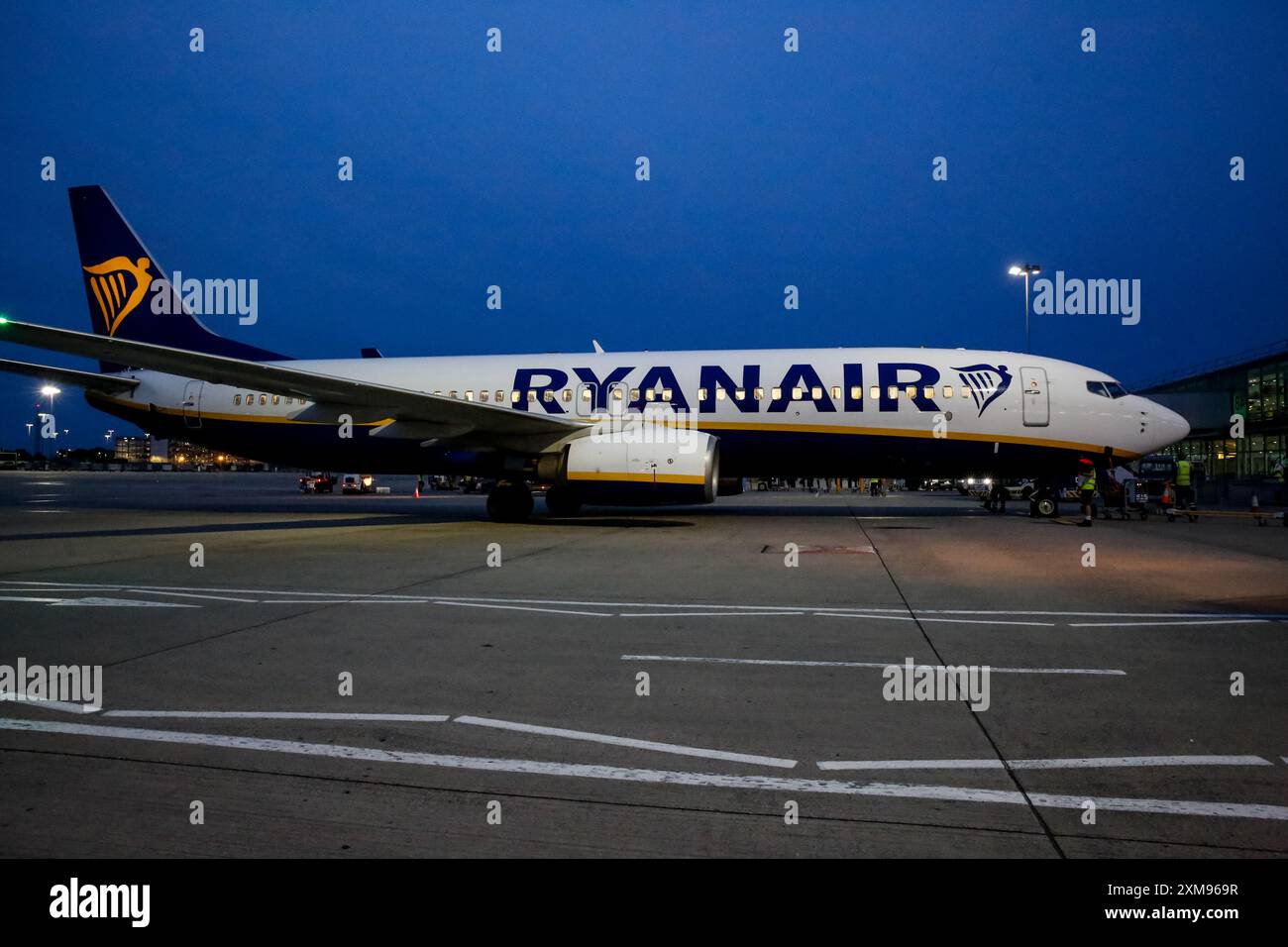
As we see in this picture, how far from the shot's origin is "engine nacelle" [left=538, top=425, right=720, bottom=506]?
50.4ft

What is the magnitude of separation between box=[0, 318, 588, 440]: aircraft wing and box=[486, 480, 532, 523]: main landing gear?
157cm

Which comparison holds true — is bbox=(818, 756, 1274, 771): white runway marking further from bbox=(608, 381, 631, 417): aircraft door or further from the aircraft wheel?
the aircraft wheel

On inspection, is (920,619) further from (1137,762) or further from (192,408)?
(192,408)

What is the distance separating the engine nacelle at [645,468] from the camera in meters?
15.4

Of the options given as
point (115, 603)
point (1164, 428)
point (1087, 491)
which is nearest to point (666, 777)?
point (115, 603)

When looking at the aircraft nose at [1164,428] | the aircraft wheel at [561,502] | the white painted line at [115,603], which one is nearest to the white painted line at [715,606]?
the white painted line at [115,603]

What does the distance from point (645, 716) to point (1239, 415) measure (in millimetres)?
62992

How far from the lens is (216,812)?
10.1 ft

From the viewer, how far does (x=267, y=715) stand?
4.34 metres

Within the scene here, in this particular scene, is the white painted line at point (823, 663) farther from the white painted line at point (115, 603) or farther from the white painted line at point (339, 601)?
the white painted line at point (115, 603)

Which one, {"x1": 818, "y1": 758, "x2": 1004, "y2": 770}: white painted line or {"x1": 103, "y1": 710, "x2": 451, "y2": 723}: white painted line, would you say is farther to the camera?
{"x1": 103, "y1": 710, "x2": 451, "y2": 723}: white painted line

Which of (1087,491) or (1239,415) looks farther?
(1239,415)

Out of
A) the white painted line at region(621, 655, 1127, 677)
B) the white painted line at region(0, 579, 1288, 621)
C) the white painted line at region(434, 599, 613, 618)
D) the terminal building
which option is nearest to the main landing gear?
the white painted line at region(0, 579, 1288, 621)
